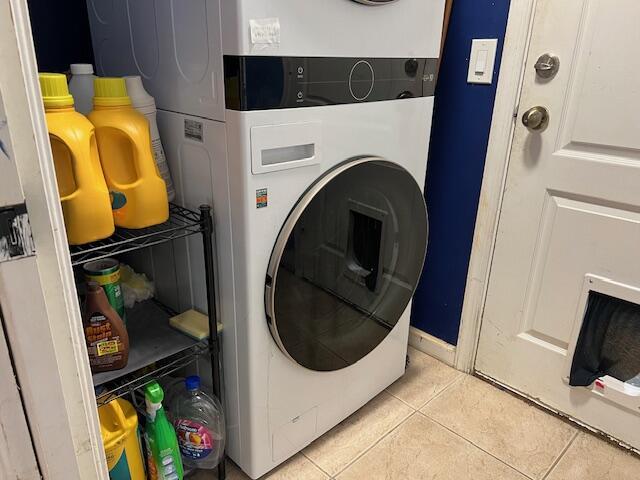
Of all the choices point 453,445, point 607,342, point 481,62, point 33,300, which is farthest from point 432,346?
point 33,300

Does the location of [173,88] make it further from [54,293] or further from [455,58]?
[455,58]

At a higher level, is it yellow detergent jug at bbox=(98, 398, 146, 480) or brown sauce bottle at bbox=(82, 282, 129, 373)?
brown sauce bottle at bbox=(82, 282, 129, 373)

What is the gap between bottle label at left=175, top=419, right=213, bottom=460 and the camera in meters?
1.21

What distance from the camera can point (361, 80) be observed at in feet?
3.77

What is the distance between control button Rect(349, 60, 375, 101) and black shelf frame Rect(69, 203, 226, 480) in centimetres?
43

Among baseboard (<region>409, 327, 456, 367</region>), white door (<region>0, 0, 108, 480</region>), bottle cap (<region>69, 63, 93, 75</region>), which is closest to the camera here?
white door (<region>0, 0, 108, 480</region>)

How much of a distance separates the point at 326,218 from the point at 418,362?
3.01 ft

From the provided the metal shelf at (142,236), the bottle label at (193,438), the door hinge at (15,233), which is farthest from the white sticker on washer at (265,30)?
the bottle label at (193,438)

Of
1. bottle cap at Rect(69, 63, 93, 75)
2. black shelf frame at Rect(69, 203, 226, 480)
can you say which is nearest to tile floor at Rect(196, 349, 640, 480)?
black shelf frame at Rect(69, 203, 226, 480)

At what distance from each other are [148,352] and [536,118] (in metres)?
1.22

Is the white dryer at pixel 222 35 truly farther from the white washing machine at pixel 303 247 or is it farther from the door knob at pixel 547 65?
the door knob at pixel 547 65

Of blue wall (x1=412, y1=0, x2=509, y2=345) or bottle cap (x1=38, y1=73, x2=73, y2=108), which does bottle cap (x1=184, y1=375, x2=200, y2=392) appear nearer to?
bottle cap (x1=38, y1=73, x2=73, y2=108)

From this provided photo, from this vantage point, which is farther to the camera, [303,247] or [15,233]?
[303,247]

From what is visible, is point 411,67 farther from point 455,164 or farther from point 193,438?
point 193,438
